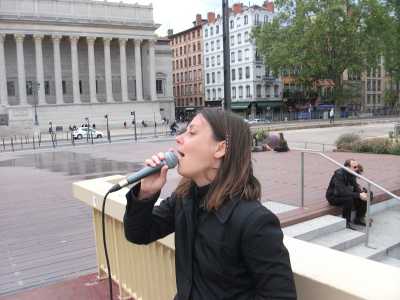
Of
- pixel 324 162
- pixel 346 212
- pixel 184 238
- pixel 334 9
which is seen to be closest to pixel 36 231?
pixel 346 212

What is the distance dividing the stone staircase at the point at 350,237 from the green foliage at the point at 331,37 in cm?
5107

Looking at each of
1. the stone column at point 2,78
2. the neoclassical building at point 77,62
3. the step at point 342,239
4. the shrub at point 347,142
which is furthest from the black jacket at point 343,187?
the stone column at point 2,78

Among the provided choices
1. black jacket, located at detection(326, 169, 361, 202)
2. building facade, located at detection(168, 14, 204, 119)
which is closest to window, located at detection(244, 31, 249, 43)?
building facade, located at detection(168, 14, 204, 119)

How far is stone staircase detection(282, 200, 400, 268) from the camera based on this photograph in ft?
→ 22.0

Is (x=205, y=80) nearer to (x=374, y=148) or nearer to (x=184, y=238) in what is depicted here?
(x=374, y=148)

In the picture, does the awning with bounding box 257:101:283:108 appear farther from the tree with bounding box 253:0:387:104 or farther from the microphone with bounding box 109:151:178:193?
the microphone with bounding box 109:151:178:193

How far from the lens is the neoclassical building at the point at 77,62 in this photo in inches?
2438

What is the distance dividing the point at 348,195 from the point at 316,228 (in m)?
1.03

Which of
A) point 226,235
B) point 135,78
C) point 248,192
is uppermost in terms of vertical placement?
point 135,78

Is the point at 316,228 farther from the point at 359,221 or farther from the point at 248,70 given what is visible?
the point at 248,70

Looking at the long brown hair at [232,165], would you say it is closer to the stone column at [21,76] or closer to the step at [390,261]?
the step at [390,261]

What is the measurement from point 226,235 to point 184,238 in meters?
0.29

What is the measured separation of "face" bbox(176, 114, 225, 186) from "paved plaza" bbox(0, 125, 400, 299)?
558mm

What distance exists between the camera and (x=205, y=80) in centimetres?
8856
